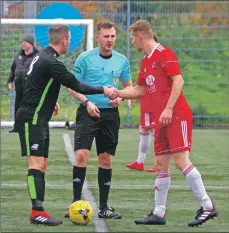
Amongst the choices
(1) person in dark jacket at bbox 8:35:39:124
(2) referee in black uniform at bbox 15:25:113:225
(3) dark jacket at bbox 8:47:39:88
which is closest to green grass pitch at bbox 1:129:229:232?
(2) referee in black uniform at bbox 15:25:113:225

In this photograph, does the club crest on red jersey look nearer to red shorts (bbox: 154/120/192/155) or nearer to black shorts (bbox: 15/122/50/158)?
red shorts (bbox: 154/120/192/155)

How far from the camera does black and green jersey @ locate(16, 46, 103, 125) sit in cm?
962

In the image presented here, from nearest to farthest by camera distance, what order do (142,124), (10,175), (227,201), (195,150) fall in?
(227,201) < (10,175) < (142,124) < (195,150)

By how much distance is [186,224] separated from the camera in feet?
31.5

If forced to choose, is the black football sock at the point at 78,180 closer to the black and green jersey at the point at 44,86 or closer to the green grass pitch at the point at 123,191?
the green grass pitch at the point at 123,191

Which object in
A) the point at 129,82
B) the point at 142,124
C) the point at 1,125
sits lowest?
the point at 1,125

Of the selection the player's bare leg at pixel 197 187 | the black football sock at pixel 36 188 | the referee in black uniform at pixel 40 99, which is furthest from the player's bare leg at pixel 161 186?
the black football sock at pixel 36 188

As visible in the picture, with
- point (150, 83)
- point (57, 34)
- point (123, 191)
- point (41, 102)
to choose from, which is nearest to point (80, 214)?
point (41, 102)

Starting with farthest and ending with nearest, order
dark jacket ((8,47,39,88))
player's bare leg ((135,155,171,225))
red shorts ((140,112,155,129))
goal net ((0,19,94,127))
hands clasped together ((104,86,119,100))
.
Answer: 1. goal net ((0,19,94,127))
2. dark jacket ((8,47,39,88))
3. red shorts ((140,112,155,129))
4. hands clasped together ((104,86,119,100))
5. player's bare leg ((135,155,171,225))

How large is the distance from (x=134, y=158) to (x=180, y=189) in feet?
13.2

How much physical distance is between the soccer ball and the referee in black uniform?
162mm

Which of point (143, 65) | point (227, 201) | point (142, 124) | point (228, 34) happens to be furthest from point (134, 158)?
point (228, 34)

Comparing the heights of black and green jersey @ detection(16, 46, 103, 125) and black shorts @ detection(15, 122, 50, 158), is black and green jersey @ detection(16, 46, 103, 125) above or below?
above

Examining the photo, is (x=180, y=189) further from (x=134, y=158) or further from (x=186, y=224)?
(x=134, y=158)
